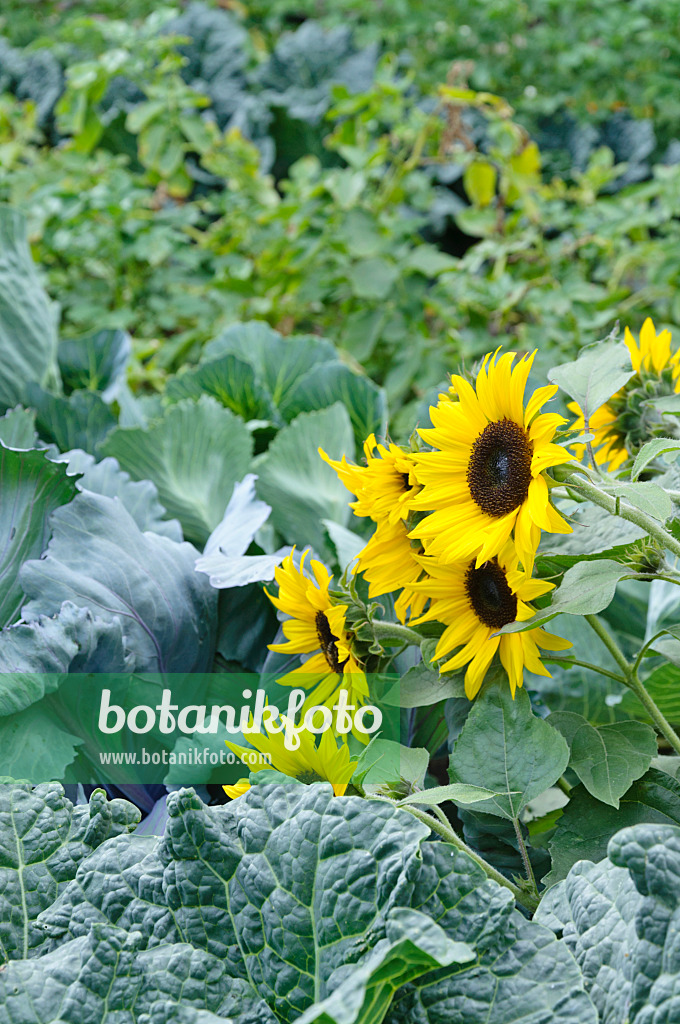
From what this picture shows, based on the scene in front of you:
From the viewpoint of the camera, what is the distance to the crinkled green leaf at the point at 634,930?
0.34 metres

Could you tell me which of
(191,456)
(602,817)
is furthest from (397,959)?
(191,456)

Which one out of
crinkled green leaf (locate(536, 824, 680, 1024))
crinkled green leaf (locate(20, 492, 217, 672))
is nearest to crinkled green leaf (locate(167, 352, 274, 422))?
crinkled green leaf (locate(20, 492, 217, 672))

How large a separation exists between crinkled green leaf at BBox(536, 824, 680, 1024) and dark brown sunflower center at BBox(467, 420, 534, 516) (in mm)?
161

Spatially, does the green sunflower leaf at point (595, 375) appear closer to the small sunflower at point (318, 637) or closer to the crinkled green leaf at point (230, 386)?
the small sunflower at point (318, 637)

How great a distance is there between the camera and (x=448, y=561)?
1.42ft

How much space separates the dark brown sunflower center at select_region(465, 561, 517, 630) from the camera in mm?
466

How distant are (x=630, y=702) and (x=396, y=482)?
0.28 metres

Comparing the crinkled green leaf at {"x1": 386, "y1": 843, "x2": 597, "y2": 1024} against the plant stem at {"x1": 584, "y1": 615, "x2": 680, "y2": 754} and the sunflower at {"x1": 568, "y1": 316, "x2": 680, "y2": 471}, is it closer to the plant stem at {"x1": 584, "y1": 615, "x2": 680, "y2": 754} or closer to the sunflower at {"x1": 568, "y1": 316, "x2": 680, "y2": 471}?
the plant stem at {"x1": 584, "y1": 615, "x2": 680, "y2": 754}

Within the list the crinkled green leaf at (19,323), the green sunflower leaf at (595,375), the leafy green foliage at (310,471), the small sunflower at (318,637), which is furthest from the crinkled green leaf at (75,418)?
the green sunflower leaf at (595,375)

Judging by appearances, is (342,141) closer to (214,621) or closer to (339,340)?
(339,340)

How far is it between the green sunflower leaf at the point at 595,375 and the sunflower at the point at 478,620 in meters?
0.10

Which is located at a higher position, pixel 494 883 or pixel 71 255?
Answer: pixel 494 883

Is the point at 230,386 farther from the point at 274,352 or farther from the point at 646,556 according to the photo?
the point at 646,556

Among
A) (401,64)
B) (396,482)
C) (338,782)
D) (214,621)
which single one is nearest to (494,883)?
(338,782)
